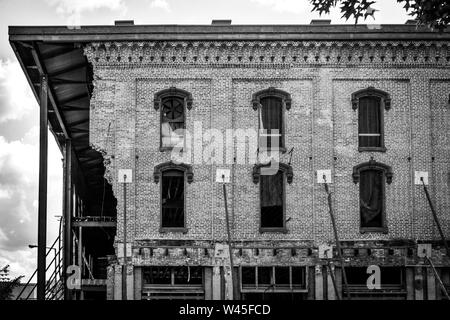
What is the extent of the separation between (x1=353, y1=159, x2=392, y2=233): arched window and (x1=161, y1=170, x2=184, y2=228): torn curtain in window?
594 cm

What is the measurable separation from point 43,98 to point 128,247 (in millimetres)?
6029

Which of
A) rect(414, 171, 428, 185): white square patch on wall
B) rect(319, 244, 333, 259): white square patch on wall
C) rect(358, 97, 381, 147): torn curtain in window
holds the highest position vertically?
rect(358, 97, 381, 147): torn curtain in window

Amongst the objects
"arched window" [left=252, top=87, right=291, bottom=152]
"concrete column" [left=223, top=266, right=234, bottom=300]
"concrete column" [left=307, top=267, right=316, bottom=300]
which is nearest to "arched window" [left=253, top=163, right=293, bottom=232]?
"arched window" [left=252, top=87, right=291, bottom=152]

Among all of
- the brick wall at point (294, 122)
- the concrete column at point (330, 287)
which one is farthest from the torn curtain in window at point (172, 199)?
→ the concrete column at point (330, 287)

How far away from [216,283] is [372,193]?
615 cm

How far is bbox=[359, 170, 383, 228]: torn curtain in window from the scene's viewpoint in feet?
94.5

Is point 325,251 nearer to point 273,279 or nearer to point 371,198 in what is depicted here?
point 273,279

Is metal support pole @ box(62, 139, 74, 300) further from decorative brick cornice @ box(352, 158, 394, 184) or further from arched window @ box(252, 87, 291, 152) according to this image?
decorative brick cornice @ box(352, 158, 394, 184)

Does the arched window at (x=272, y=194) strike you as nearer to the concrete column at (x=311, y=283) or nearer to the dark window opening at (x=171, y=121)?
the concrete column at (x=311, y=283)

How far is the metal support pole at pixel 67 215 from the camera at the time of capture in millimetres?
33419

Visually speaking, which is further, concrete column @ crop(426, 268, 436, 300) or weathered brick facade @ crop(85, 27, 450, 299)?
weathered brick facade @ crop(85, 27, 450, 299)

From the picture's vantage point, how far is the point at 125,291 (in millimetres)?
27938

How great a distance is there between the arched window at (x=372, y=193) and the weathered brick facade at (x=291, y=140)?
22cm

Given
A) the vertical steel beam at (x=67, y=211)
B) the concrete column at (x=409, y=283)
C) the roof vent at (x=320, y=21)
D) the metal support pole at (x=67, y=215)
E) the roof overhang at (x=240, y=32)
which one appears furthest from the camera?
the vertical steel beam at (x=67, y=211)
